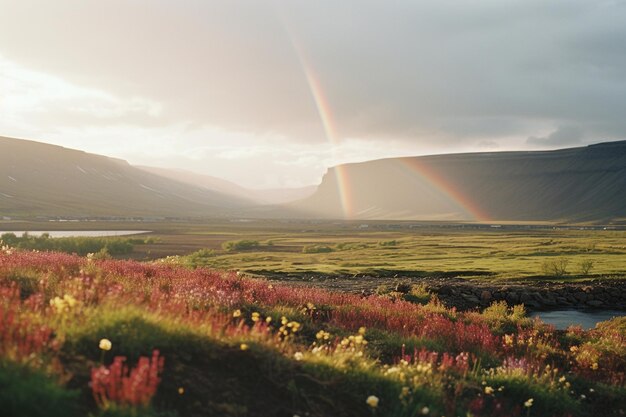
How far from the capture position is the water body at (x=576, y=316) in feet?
101

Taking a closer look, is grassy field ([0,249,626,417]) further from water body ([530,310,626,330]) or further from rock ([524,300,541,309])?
rock ([524,300,541,309])

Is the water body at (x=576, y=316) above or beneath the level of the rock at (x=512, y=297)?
beneath

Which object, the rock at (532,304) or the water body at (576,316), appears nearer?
the water body at (576,316)

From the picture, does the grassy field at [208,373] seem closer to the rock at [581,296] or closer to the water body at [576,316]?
the water body at [576,316]

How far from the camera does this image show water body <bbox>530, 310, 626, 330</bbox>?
30.8 m

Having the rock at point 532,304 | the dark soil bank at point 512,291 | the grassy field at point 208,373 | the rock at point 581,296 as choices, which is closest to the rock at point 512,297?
the dark soil bank at point 512,291

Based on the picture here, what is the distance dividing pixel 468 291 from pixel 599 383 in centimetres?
2736

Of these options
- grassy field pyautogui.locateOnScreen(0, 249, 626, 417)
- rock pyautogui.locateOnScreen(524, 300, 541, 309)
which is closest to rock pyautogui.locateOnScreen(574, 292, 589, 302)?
rock pyautogui.locateOnScreen(524, 300, 541, 309)

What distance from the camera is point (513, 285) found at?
145 feet

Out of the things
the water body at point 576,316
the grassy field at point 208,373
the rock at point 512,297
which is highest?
the grassy field at point 208,373

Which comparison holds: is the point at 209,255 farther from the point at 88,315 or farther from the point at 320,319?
the point at 88,315

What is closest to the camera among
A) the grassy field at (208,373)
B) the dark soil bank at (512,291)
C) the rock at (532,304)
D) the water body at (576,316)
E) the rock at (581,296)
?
the grassy field at (208,373)

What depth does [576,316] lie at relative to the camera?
111ft

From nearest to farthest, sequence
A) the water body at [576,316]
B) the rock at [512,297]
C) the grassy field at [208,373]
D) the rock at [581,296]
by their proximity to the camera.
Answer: the grassy field at [208,373] < the water body at [576,316] < the rock at [512,297] < the rock at [581,296]
